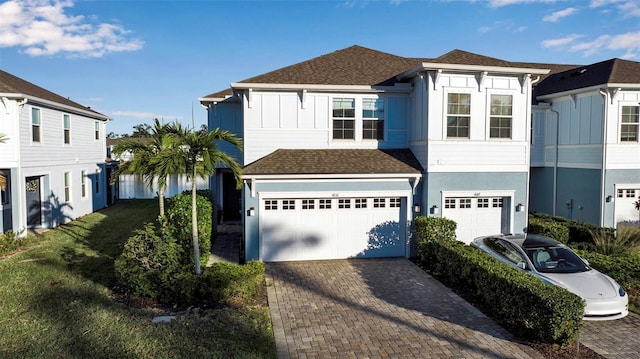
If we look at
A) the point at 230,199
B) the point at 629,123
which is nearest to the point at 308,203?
the point at 230,199

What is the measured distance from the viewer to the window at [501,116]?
1306cm

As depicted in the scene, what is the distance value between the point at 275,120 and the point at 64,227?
38.2 ft

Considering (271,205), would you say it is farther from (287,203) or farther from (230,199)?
(230,199)

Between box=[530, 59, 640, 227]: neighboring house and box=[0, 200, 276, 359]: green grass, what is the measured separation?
1357 cm

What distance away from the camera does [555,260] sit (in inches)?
363

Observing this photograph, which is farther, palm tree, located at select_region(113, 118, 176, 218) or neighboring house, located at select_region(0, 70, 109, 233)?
neighboring house, located at select_region(0, 70, 109, 233)

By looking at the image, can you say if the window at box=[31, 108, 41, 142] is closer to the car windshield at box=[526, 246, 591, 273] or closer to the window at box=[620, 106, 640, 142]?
the car windshield at box=[526, 246, 591, 273]

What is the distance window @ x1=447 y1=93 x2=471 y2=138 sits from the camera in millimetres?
12766

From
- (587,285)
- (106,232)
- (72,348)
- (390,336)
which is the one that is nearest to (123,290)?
(72,348)

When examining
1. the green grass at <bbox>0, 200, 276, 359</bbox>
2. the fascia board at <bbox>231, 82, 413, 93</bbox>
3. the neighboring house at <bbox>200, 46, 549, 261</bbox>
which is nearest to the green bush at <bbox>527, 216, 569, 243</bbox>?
the neighboring house at <bbox>200, 46, 549, 261</bbox>

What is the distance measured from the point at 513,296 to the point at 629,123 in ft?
38.1

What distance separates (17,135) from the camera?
49.6ft

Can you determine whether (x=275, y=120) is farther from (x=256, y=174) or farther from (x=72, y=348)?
(x=72, y=348)

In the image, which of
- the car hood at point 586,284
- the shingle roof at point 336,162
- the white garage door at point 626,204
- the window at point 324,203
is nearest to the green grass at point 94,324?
the window at point 324,203
